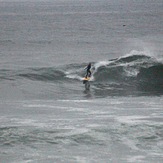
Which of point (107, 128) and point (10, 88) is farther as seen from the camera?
point (10, 88)

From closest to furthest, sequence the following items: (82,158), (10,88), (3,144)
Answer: (82,158)
(3,144)
(10,88)

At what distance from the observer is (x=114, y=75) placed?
4316 centimetres

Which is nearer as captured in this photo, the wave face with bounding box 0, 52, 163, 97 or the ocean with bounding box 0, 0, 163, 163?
the ocean with bounding box 0, 0, 163, 163

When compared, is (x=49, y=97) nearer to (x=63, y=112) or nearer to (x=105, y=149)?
(x=63, y=112)

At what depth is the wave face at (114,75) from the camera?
3862 cm

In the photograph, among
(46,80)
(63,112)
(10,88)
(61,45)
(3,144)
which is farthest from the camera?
(61,45)

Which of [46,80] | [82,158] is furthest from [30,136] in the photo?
[46,80]

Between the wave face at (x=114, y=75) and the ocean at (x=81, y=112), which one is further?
the wave face at (x=114, y=75)

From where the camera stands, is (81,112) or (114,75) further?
(114,75)

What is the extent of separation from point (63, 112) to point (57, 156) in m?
7.38

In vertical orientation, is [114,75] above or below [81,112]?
above

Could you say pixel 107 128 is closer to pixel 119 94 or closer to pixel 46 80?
pixel 119 94

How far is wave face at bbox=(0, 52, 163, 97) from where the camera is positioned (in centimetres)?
3862

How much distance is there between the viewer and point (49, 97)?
3456cm
